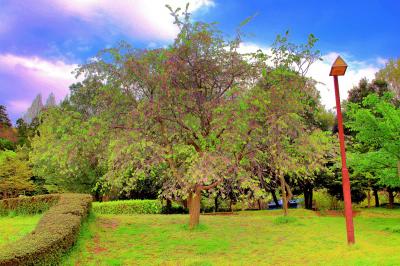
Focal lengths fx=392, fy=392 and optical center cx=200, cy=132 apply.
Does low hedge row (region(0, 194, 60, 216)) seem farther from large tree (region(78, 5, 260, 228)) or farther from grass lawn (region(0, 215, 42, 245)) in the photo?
large tree (region(78, 5, 260, 228))

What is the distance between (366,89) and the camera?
36938 mm

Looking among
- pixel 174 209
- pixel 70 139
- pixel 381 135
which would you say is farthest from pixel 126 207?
pixel 381 135

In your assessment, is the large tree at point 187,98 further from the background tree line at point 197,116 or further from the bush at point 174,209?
the bush at point 174,209

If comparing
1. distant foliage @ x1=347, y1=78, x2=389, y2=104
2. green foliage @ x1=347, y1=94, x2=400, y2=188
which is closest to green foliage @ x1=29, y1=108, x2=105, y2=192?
green foliage @ x1=347, y1=94, x2=400, y2=188

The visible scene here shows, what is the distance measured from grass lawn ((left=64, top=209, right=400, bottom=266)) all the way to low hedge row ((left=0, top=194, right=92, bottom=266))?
679 millimetres

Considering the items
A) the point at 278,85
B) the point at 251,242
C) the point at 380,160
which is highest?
the point at 278,85

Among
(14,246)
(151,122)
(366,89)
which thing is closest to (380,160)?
(151,122)

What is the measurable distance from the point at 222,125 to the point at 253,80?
285cm

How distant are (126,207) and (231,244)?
14.2 m

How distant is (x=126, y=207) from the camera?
2703cm

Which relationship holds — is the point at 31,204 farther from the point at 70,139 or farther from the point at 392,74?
the point at 392,74

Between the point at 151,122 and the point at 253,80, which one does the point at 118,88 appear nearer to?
the point at 151,122

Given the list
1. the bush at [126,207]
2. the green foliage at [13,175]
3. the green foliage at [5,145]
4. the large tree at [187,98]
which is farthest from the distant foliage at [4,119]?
the large tree at [187,98]

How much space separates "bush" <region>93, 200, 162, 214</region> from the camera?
87.1ft
